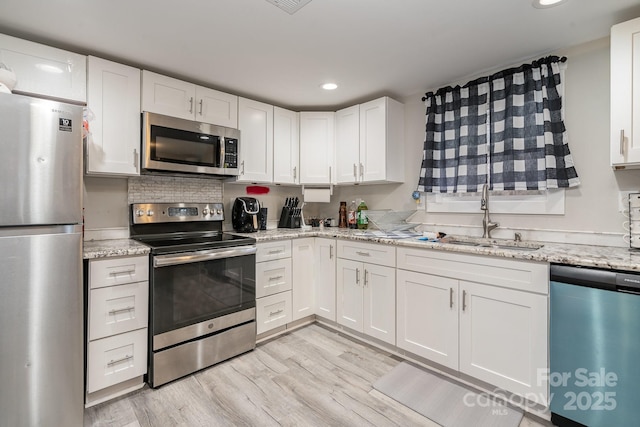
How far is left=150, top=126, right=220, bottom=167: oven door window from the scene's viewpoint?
2.23 meters

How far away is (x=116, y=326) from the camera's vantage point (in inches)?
72.7

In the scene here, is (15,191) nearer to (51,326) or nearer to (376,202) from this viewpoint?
(51,326)

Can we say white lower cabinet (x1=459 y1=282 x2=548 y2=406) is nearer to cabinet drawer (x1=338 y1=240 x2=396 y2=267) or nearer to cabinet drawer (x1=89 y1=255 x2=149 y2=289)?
cabinet drawer (x1=338 y1=240 x2=396 y2=267)

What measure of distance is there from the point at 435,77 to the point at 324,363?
2.49 meters

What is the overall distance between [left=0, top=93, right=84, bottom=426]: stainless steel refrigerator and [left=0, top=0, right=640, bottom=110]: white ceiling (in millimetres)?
651

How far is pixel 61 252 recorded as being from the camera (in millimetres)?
1497

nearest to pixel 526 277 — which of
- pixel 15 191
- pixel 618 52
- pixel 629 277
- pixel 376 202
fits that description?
pixel 629 277

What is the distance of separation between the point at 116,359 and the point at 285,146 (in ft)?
7.34

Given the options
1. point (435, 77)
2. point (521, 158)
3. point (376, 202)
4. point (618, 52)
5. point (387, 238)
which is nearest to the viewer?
point (618, 52)

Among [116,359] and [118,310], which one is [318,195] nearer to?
[118,310]

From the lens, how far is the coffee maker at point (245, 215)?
283 cm

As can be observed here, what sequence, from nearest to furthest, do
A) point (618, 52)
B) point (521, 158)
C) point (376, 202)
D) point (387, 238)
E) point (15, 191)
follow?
1. point (15, 191)
2. point (618, 52)
3. point (521, 158)
4. point (387, 238)
5. point (376, 202)

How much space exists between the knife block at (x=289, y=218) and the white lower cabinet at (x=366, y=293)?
0.70 meters

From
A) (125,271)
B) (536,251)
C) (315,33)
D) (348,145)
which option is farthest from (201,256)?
(536,251)
